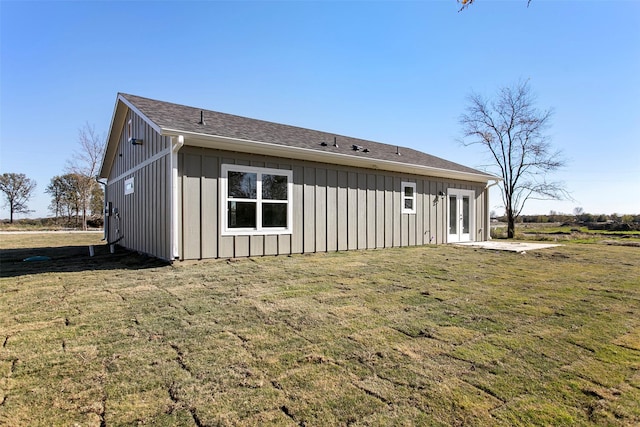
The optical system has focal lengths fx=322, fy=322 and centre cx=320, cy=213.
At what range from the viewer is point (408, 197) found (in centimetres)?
1020

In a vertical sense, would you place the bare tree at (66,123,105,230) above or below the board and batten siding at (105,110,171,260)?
above

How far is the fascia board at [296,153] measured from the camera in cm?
629

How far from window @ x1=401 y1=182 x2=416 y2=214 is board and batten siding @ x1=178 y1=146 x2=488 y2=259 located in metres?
0.16

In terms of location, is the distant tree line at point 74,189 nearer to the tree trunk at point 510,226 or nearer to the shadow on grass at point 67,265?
the shadow on grass at point 67,265

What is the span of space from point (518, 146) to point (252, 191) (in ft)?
54.4

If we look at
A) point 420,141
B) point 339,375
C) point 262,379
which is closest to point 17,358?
point 262,379

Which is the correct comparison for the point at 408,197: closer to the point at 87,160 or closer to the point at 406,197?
the point at 406,197

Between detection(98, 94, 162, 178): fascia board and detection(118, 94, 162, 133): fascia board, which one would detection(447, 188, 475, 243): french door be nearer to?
detection(118, 94, 162, 133): fascia board

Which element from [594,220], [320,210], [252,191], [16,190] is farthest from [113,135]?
[594,220]

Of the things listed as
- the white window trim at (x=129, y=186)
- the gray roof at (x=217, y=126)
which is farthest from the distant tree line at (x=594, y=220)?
the white window trim at (x=129, y=186)

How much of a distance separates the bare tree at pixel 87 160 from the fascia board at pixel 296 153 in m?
23.3

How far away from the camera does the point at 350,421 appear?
163cm

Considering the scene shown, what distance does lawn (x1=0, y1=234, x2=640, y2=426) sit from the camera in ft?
5.69

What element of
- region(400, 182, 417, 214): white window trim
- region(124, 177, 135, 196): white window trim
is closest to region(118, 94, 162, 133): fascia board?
region(124, 177, 135, 196): white window trim
